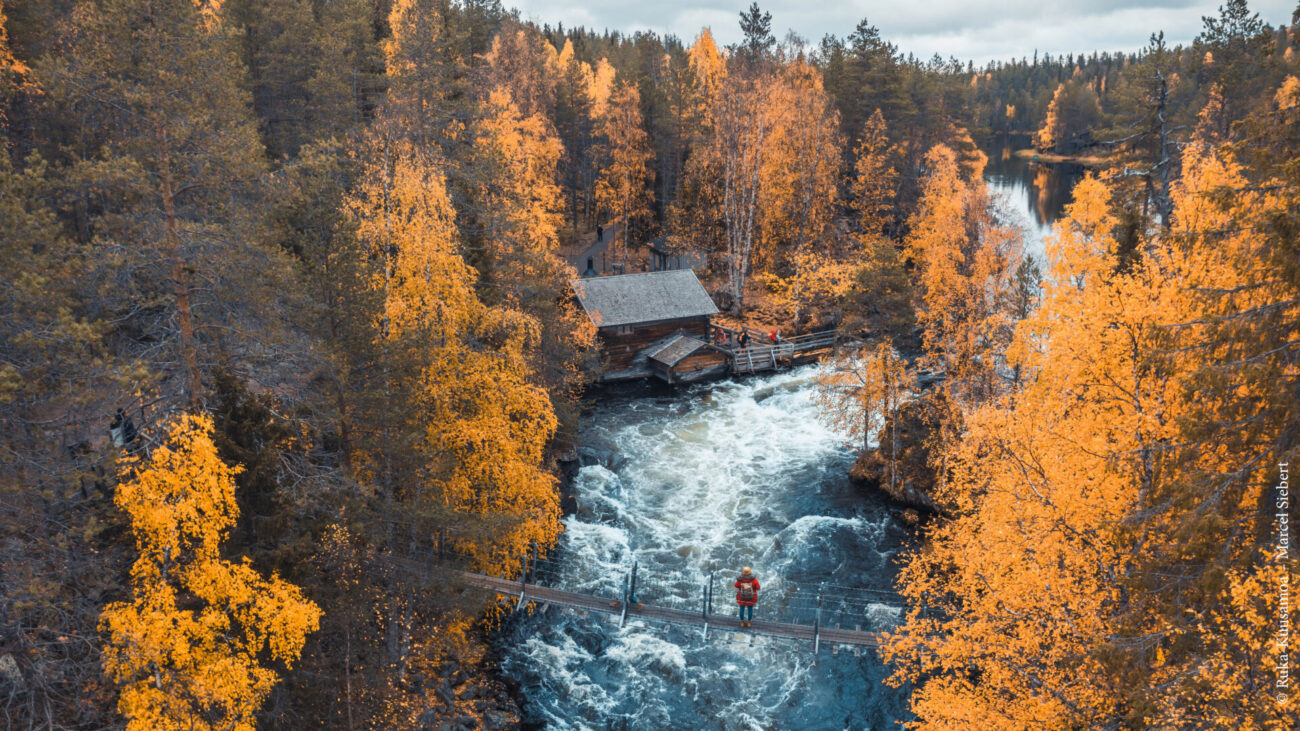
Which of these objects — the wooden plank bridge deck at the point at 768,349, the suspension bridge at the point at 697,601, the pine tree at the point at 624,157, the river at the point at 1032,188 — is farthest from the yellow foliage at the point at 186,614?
the river at the point at 1032,188

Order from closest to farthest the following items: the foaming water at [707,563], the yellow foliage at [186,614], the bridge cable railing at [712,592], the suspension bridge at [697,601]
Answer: the yellow foliage at [186,614], the suspension bridge at [697,601], the foaming water at [707,563], the bridge cable railing at [712,592]

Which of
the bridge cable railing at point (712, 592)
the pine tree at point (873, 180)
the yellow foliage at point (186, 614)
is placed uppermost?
the pine tree at point (873, 180)

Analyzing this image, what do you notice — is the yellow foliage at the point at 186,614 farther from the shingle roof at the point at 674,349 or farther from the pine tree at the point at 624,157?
the pine tree at the point at 624,157

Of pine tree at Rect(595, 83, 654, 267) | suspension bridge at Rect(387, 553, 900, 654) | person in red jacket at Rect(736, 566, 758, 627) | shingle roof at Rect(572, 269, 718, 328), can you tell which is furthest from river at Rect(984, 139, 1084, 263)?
person in red jacket at Rect(736, 566, 758, 627)

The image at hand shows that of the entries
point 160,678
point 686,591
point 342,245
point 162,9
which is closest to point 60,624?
point 160,678

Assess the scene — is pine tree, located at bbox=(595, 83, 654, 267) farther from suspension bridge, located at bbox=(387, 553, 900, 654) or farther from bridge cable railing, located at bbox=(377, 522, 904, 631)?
suspension bridge, located at bbox=(387, 553, 900, 654)

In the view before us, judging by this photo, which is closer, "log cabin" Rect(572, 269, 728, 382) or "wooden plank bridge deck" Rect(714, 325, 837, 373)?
"log cabin" Rect(572, 269, 728, 382)

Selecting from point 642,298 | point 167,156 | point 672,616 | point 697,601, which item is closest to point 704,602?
point 697,601
